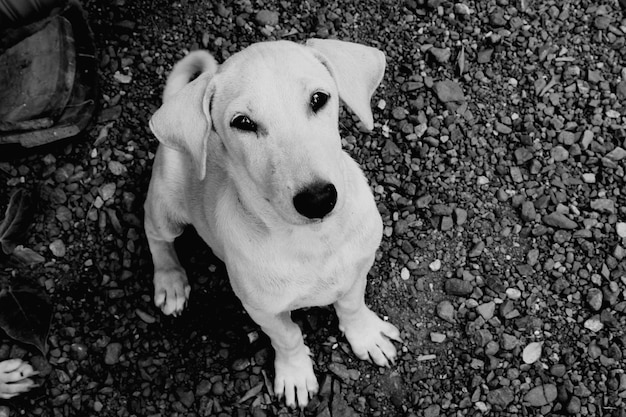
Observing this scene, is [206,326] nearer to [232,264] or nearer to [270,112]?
[232,264]

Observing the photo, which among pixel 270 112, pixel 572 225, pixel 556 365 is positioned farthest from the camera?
pixel 572 225

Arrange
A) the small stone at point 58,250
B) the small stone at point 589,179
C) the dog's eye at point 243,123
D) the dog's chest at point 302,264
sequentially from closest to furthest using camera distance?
the dog's eye at point 243,123, the dog's chest at point 302,264, the small stone at point 589,179, the small stone at point 58,250

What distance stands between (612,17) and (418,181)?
5.93ft

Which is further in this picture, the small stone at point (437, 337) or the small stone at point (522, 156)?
the small stone at point (522, 156)

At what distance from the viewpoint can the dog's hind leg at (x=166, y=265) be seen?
14.1ft

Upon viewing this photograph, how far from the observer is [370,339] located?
4.30 meters

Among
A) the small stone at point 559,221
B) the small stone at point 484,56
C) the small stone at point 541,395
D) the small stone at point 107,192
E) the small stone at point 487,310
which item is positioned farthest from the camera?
the small stone at point 484,56

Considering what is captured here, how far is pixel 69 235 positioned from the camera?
15.8 ft

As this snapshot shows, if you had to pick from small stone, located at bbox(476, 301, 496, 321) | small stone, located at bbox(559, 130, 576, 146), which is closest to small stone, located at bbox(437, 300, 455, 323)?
small stone, located at bbox(476, 301, 496, 321)

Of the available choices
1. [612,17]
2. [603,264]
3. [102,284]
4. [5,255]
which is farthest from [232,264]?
[612,17]

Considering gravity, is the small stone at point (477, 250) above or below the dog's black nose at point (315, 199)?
below

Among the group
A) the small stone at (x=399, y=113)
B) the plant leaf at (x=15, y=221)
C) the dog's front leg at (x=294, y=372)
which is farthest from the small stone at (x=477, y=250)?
the plant leaf at (x=15, y=221)

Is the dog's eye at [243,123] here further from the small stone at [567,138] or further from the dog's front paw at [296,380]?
the small stone at [567,138]

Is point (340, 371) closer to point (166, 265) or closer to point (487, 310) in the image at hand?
point (487, 310)
